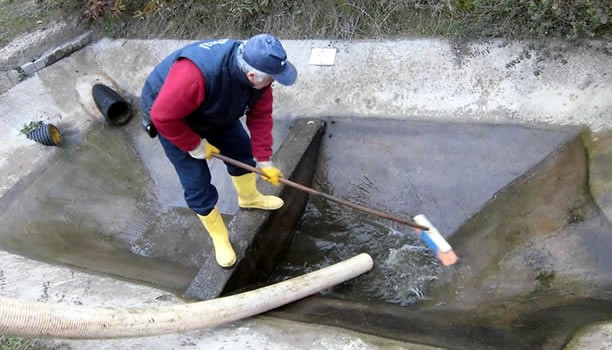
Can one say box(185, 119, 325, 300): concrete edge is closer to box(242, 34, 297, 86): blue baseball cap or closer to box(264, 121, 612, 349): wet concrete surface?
box(264, 121, 612, 349): wet concrete surface

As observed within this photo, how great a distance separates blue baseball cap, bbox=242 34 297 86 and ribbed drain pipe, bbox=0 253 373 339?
1268 mm

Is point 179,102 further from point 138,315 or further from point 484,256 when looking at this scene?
point 484,256

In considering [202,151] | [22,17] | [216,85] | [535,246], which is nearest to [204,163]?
[202,151]

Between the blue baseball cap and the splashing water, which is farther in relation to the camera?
the splashing water

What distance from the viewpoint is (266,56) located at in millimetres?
2322

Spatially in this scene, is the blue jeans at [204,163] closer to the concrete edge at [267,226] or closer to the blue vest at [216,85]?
the blue vest at [216,85]

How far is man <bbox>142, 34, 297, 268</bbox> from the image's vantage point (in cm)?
241

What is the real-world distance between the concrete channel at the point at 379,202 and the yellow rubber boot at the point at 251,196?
0.38ft

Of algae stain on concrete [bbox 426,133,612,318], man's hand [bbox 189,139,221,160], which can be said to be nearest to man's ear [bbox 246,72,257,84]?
man's hand [bbox 189,139,221,160]

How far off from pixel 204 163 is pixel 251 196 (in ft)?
1.59

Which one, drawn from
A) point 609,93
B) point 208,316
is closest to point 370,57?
point 609,93

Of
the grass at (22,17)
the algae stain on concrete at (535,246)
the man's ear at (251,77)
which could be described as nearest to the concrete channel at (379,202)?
the algae stain on concrete at (535,246)

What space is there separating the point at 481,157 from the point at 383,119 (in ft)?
2.87

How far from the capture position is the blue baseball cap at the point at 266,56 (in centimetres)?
233
